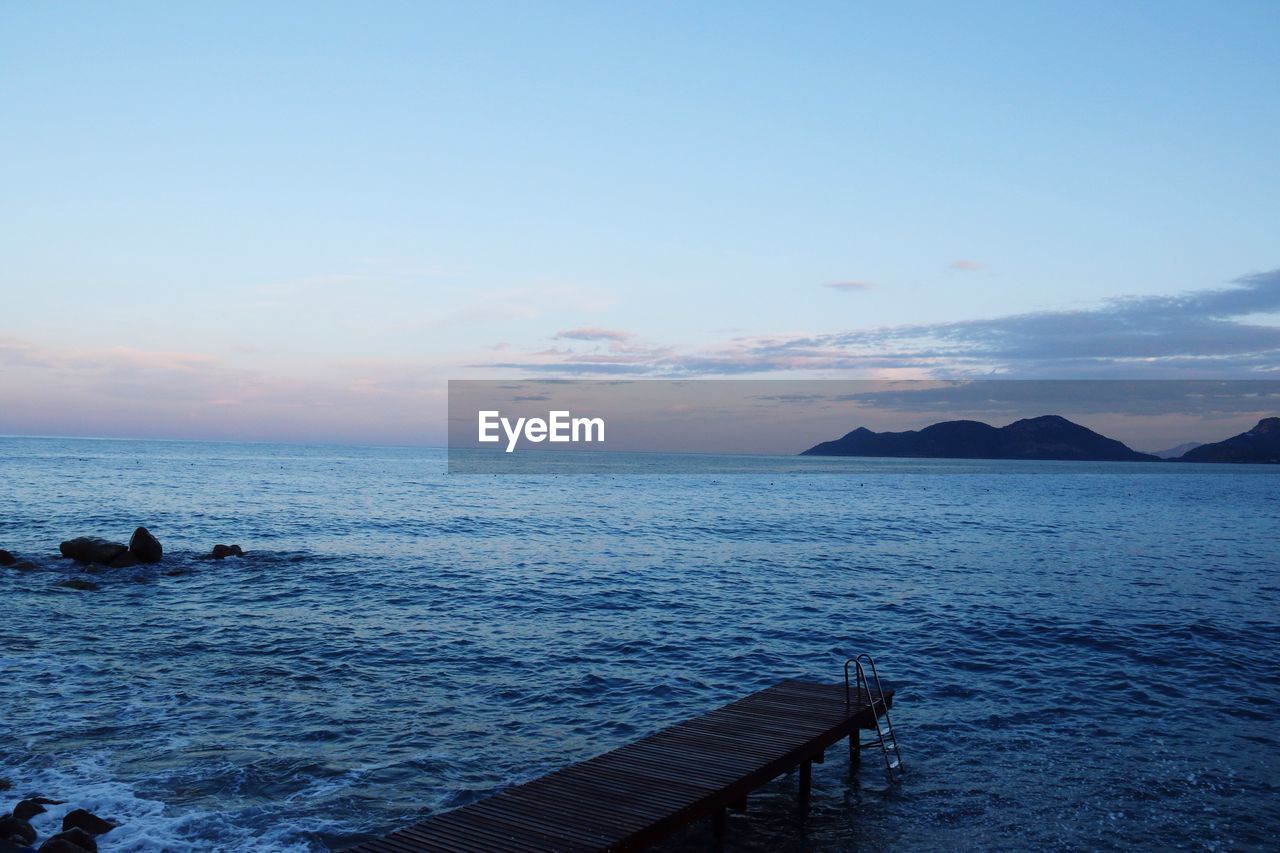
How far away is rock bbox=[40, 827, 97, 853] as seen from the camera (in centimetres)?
1205

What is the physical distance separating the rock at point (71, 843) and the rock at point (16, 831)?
0.33 meters

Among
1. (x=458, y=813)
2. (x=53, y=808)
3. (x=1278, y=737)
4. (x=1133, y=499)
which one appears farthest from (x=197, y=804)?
(x=1133, y=499)

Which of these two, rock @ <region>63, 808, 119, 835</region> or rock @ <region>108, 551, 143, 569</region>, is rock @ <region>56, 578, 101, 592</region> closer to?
rock @ <region>108, 551, 143, 569</region>

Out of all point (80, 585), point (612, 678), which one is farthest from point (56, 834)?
point (80, 585)

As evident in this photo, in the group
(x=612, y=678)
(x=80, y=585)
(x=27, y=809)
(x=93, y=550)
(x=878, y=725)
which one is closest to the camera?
(x=27, y=809)

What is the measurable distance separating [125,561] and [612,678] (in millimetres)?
31053

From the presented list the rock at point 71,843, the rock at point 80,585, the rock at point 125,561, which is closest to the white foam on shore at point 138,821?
the rock at point 71,843

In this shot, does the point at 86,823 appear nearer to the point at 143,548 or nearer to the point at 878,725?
the point at 878,725

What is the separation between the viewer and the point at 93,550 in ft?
135

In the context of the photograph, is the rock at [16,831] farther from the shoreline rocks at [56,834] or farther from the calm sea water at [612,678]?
the calm sea water at [612,678]

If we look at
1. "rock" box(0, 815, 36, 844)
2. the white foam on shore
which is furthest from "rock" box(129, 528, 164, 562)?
"rock" box(0, 815, 36, 844)

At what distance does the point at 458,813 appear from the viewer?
12.5 m

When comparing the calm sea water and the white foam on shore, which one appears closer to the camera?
the white foam on shore

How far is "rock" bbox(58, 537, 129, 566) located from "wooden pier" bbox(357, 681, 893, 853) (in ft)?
120
